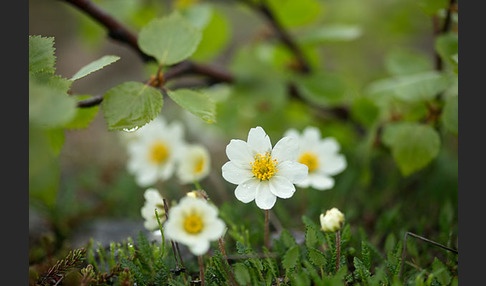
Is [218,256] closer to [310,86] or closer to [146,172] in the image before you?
[146,172]

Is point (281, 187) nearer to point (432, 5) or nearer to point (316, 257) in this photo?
point (316, 257)

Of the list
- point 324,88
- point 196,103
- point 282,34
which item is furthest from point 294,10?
point 196,103

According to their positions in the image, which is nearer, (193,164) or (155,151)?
(193,164)

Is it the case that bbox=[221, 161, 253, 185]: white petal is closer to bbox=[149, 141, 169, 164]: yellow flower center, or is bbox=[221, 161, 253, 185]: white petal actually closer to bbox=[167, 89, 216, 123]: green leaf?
bbox=[167, 89, 216, 123]: green leaf

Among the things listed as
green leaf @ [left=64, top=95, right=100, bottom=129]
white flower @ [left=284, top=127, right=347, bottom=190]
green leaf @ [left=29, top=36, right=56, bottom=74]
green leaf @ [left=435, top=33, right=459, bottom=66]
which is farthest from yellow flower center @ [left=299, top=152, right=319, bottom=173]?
→ green leaf @ [left=29, top=36, right=56, bottom=74]

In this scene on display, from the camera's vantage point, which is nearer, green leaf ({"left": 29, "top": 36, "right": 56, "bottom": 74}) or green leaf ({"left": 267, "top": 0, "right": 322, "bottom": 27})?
green leaf ({"left": 29, "top": 36, "right": 56, "bottom": 74})

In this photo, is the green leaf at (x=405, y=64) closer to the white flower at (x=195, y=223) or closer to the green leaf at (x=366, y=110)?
the green leaf at (x=366, y=110)
